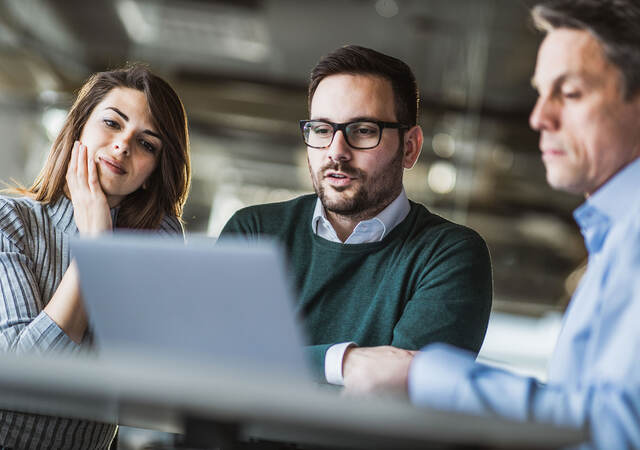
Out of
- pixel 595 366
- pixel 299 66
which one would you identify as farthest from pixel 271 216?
pixel 299 66

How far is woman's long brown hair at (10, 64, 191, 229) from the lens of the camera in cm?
175

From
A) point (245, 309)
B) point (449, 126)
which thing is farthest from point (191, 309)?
point (449, 126)

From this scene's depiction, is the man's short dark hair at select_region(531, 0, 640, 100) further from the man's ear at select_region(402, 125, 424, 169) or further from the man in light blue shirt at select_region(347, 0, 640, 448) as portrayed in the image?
the man's ear at select_region(402, 125, 424, 169)

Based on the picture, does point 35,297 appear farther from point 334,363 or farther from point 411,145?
point 411,145

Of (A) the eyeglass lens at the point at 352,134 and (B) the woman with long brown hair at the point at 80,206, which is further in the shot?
(A) the eyeglass lens at the point at 352,134

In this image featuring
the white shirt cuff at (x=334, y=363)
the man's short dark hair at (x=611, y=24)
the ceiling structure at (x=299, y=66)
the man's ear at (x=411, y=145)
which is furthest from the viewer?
the ceiling structure at (x=299, y=66)

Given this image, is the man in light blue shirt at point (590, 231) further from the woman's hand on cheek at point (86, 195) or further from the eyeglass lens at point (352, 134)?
the woman's hand on cheek at point (86, 195)

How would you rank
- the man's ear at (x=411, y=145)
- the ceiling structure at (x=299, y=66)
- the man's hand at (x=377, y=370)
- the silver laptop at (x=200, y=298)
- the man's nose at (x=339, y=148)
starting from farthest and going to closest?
1. the ceiling structure at (x=299, y=66)
2. the man's ear at (x=411, y=145)
3. the man's nose at (x=339, y=148)
4. the man's hand at (x=377, y=370)
5. the silver laptop at (x=200, y=298)

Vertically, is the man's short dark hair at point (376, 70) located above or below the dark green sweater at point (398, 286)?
above

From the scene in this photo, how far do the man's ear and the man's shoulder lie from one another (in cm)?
26

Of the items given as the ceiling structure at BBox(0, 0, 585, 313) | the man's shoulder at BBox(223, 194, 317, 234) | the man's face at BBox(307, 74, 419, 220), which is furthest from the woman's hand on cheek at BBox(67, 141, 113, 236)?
the ceiling structure at BBox(0, 0, 585, 313)

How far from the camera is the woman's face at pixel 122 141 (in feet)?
5.59

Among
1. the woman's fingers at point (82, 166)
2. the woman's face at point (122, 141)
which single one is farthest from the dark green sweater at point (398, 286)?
the woman's fingers at point (82, 166)

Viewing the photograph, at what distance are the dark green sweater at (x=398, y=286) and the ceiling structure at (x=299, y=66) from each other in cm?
405
